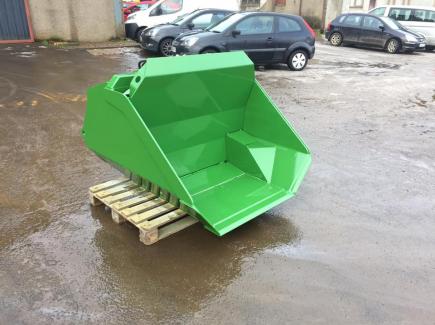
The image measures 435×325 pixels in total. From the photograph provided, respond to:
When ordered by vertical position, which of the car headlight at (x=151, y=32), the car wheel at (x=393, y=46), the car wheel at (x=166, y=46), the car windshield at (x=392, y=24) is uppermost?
the car headlight at (x=151, y=32)

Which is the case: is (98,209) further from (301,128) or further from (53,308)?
(301,128)

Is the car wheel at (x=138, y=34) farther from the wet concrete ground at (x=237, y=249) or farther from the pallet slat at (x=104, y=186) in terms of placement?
the pallet slat at (x=104, y=186)

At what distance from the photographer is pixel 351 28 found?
16.6 metres

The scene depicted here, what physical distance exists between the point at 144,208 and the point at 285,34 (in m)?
8.45

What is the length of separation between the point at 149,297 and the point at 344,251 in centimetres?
173

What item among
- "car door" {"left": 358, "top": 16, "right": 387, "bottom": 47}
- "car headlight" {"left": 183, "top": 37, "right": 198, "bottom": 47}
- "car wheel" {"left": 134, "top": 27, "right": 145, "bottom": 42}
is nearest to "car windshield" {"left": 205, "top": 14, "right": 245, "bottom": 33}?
"car headlight" {"left": 183, "top": 37, "right": 198, "bottom": 47}

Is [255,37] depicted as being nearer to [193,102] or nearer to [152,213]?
[193,102]

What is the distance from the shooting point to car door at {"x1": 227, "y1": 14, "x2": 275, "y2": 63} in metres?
9.88

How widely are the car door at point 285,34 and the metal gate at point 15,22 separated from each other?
8.39m

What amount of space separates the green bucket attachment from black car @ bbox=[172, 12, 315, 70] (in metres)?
5.73

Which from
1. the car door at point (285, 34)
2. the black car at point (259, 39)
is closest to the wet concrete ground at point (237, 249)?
the black car at point (259, 39)

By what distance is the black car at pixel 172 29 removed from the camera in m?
11.5

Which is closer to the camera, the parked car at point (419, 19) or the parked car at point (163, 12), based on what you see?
the parked car at point (163, 12)

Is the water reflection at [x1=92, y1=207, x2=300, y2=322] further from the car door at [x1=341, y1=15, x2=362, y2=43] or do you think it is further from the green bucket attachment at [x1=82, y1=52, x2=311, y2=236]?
the car door at [x1=341, y1=15, x2=362, y2=43]
